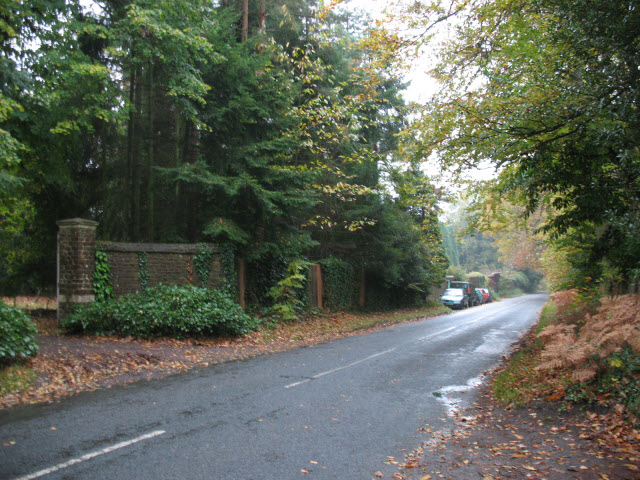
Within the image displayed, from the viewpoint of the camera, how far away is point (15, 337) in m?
7.84

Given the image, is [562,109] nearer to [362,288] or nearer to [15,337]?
[15,337]

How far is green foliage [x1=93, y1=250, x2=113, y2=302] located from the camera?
11961mm

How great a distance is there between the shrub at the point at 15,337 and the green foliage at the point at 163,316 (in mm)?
2788

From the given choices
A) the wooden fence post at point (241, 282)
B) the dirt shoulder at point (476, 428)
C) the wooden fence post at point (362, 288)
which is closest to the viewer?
the dirt shoulder at point (476, 428)

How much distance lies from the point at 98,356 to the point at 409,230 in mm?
18232

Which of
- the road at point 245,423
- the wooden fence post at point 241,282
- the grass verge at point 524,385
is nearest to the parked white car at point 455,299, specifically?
the wooden fence post at point 241,282

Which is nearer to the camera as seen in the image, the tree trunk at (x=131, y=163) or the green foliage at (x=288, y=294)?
the tree trunk at (x=131, y=163)

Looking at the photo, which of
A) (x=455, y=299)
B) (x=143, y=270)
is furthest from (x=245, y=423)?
(x=455, y=299)

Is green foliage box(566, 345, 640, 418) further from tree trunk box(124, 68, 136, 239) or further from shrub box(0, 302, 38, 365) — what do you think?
tree trunk box(124, 68, 136, 239)

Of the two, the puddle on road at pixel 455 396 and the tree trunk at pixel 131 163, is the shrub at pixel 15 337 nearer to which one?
the puddle on road at pixel 455 396

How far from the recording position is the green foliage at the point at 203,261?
1373cm

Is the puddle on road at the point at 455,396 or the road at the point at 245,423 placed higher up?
the road at the point at 245,423

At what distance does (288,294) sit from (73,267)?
7.80m

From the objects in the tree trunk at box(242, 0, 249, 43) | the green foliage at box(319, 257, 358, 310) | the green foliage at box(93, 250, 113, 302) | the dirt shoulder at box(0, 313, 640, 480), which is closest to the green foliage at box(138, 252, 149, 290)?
the green foliage at box(93, 250, 113, 302)
